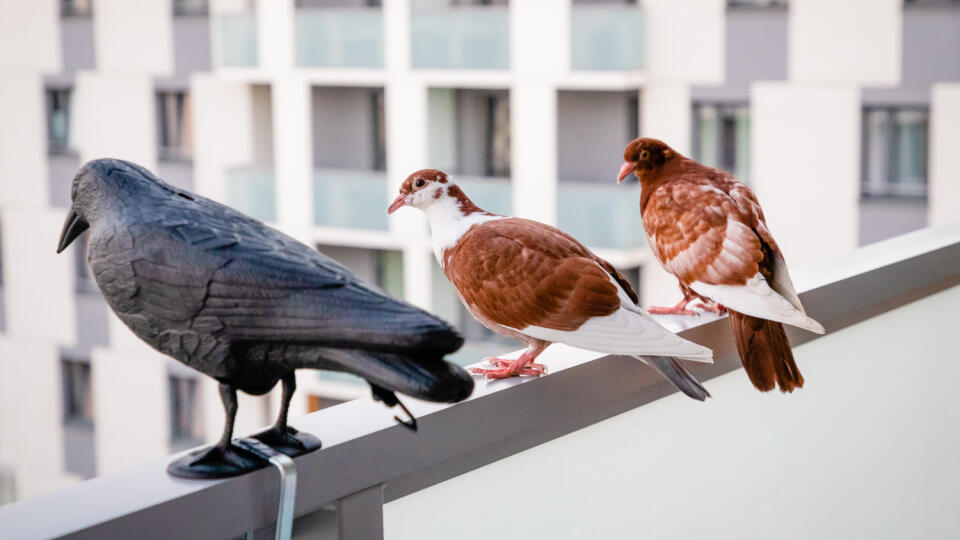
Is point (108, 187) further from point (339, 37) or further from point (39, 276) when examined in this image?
point (39, 276)

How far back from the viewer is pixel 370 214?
7387 mm

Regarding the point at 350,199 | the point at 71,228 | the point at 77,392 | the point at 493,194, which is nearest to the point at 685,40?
the point at 493,194

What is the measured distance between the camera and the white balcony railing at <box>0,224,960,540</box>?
783mm

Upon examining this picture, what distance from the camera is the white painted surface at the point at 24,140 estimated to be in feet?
27.5

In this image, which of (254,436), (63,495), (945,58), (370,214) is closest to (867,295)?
(254,436)

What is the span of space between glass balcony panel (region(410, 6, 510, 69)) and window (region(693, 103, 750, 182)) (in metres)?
1.00

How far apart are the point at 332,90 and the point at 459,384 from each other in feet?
23.6

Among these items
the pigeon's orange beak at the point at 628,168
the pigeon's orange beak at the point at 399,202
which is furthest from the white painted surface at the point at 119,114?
the pigeon's orange beak at the point at 399,202

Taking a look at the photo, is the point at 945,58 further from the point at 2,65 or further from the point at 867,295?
the point at 2,65

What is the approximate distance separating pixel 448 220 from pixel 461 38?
19.4 feet

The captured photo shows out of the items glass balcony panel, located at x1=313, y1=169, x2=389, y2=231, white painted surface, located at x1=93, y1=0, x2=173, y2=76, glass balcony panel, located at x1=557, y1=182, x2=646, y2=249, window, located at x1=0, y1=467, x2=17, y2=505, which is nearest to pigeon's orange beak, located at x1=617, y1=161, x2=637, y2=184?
glass balcony panel, located at x1=557, y1=182, x2=646, y2=249

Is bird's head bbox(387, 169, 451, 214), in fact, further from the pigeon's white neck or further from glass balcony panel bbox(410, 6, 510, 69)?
glass balcony panel bbox(410, 6, 510, 69)

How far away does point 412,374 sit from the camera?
695mm

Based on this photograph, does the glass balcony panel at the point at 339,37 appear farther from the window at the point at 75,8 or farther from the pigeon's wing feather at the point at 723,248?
the pigeon's wing feather at the point at 723,248
